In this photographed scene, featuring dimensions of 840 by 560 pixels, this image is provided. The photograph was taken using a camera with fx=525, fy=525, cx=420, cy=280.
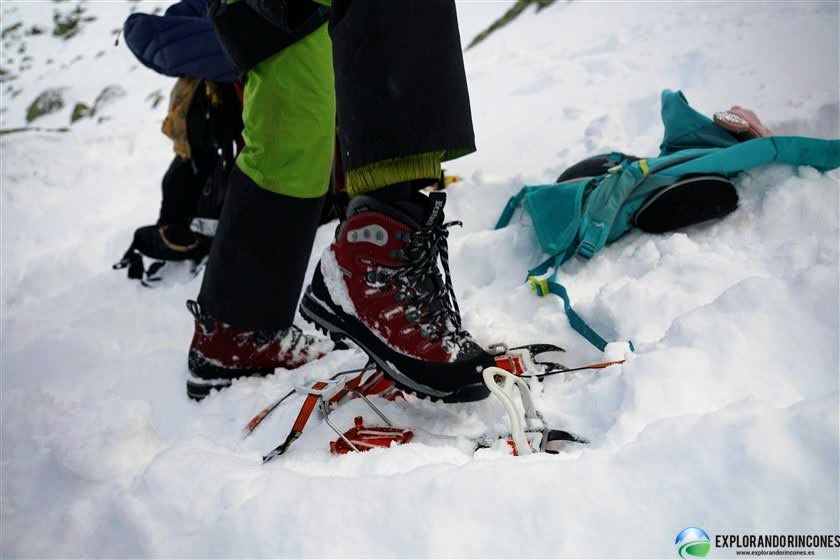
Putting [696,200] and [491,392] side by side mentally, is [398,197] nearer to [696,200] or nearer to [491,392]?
[491,392]

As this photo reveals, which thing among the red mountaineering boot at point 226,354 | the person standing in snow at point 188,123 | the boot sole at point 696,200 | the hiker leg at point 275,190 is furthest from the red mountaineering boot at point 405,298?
the person standing in snow at point 188,123

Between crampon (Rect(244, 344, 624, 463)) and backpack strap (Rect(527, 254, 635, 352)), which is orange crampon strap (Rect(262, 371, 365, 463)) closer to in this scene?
crampon (Rect(244, 344, 624, 463))

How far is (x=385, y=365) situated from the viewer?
45.9 inches

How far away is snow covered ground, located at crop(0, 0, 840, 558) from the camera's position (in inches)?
21.9

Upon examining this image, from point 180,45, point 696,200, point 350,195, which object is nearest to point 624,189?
point 696,200

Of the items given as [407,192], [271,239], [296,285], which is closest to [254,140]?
[271,239]

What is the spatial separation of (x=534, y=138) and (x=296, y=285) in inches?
80.7

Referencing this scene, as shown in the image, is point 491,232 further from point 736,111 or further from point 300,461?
point 300,461

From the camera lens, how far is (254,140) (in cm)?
137

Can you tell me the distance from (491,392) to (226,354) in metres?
0.83

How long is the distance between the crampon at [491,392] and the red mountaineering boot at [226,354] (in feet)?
0.78

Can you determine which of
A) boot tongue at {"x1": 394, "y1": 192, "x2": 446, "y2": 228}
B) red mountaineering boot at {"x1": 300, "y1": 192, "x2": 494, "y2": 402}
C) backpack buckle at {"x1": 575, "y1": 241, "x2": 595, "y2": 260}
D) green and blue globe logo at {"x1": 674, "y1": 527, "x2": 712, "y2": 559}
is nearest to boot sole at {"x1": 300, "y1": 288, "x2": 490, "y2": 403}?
red mountaineering boot at {"x1": 300, "y1": 192, "x2": 494, "y2": 402}

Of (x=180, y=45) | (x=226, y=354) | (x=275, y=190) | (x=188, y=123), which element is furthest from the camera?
(x=188, y=123)

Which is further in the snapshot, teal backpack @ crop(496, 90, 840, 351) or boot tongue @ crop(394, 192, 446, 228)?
teal backpack @ crop(496, 90, 840, 351)
